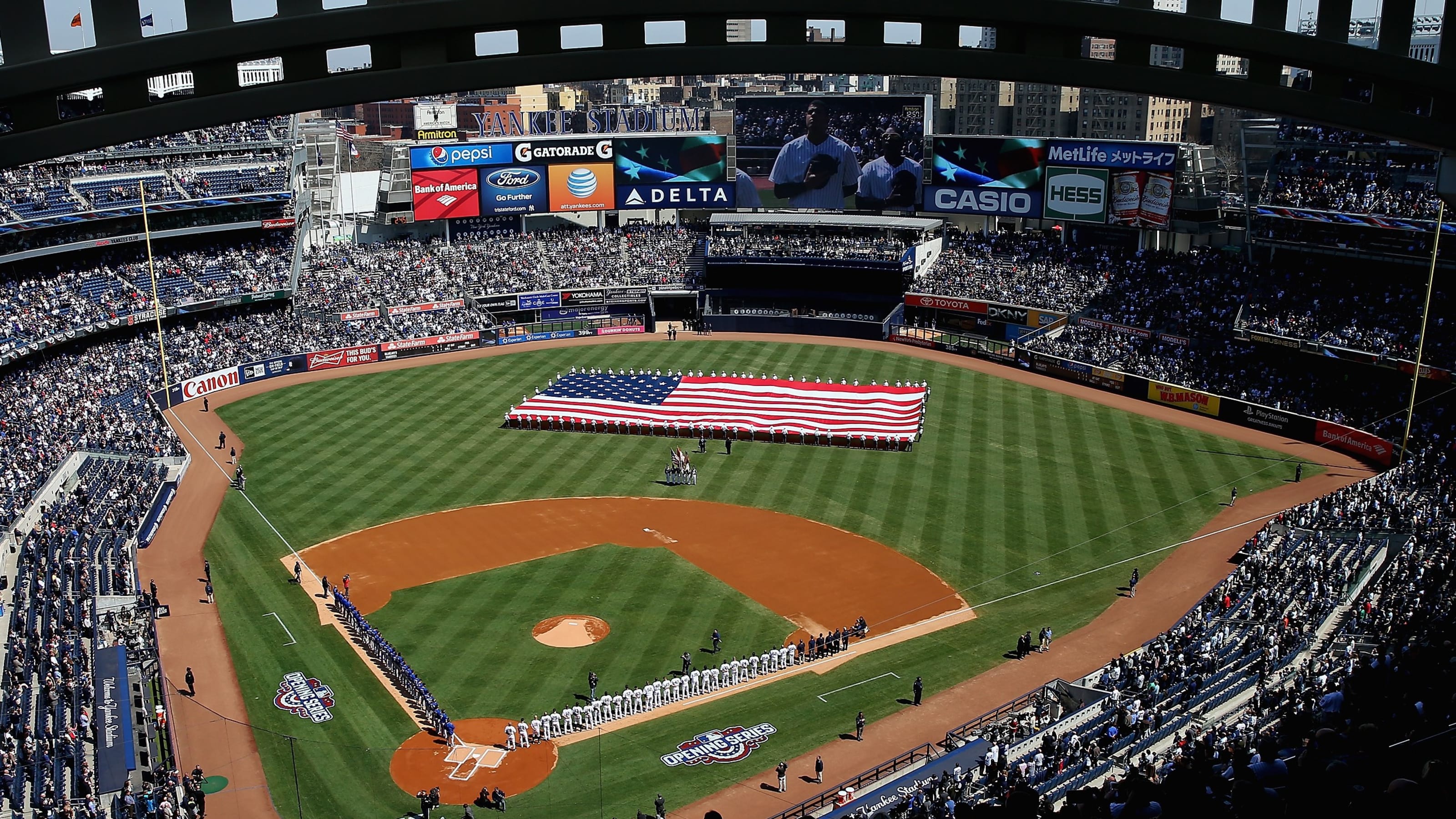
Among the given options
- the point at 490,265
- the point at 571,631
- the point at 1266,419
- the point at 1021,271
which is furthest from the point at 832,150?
the point at 571,631

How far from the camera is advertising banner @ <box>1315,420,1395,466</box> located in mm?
43531

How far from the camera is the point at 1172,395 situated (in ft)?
172

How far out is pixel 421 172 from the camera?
2803 inches

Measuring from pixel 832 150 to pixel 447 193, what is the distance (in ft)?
80.1

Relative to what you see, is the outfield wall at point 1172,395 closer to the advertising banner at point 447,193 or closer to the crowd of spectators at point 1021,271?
the crowd of spectators at point 1021,271

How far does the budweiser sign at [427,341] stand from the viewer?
63.8 metres

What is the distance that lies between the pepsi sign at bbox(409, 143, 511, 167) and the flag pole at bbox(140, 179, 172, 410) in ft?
52.8

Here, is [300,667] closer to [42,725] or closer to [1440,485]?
[42,725]

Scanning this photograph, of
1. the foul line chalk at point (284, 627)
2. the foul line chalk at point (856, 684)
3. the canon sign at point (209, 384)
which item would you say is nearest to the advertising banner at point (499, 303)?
the canon sign at point (209, 384)

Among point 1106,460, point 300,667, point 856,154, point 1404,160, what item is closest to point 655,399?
point 1106,460

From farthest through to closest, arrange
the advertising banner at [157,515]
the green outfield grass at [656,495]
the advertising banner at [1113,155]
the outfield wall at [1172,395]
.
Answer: the advertising banner at [1113,155] < the outfield wall at [1172,395] < the advertising banner at [157,515] < the green outfield grass at [656,495]

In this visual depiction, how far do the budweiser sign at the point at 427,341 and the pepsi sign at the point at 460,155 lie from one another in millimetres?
11864

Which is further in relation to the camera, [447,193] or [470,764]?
[447,193]

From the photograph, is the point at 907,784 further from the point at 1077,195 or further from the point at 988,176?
the point at 988,176
